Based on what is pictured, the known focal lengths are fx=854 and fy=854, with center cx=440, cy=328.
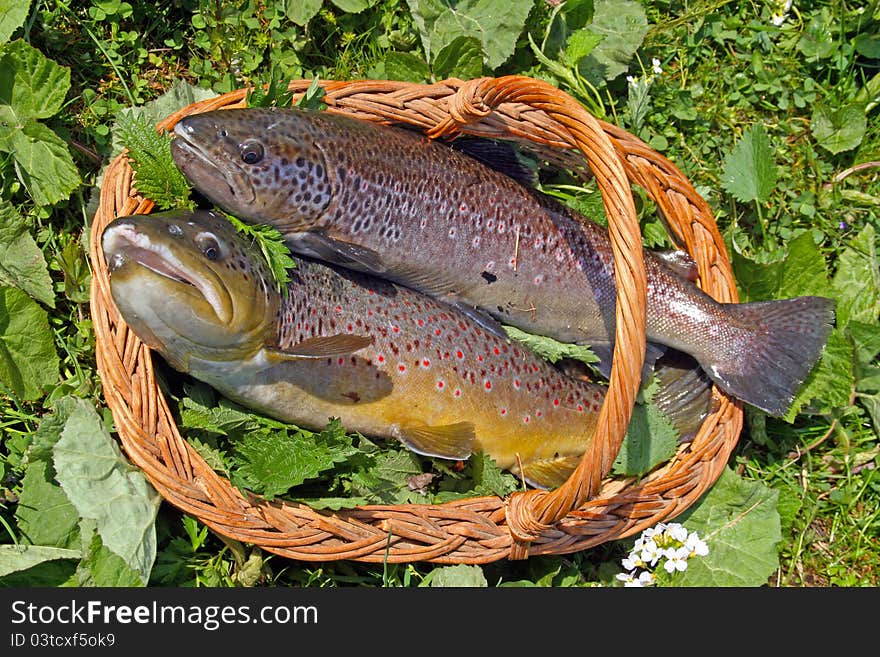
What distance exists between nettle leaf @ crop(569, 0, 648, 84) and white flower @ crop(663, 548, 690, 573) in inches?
99.8

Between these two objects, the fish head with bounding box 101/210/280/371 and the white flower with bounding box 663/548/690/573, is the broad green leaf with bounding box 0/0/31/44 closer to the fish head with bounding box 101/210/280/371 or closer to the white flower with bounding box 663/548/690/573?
the fish head with bounding box 101/210/280/371

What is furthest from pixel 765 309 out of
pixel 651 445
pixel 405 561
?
pixel 405 561

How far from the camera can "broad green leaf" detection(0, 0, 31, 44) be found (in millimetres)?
3824

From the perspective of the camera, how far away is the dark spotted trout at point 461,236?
11.3 feet

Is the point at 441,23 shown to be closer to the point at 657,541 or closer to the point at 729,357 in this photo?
the point at 729,357

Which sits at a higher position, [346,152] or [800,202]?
[346,152]

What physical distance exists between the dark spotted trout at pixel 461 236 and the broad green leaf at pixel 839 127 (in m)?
1.40

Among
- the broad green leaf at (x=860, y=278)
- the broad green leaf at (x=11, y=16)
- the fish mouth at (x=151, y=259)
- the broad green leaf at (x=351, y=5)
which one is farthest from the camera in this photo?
the broad green leaf at (x=860, y=278)

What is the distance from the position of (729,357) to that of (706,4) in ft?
7.51

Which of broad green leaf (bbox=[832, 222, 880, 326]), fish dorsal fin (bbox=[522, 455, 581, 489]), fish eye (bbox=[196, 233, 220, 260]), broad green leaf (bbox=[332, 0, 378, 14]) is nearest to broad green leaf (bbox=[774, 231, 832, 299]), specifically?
broad green leaf (bbox=[832, 222, 880, 326])

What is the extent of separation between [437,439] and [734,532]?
5.07ft

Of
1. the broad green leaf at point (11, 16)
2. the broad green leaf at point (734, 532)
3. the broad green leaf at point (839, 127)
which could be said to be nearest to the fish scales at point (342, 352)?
the broad green leaf at point (734, 532)

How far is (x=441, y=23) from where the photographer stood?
14.6 ft

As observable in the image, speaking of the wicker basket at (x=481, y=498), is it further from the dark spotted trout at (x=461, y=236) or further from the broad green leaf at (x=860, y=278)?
the broad green leaf at (x=860, y=278)
